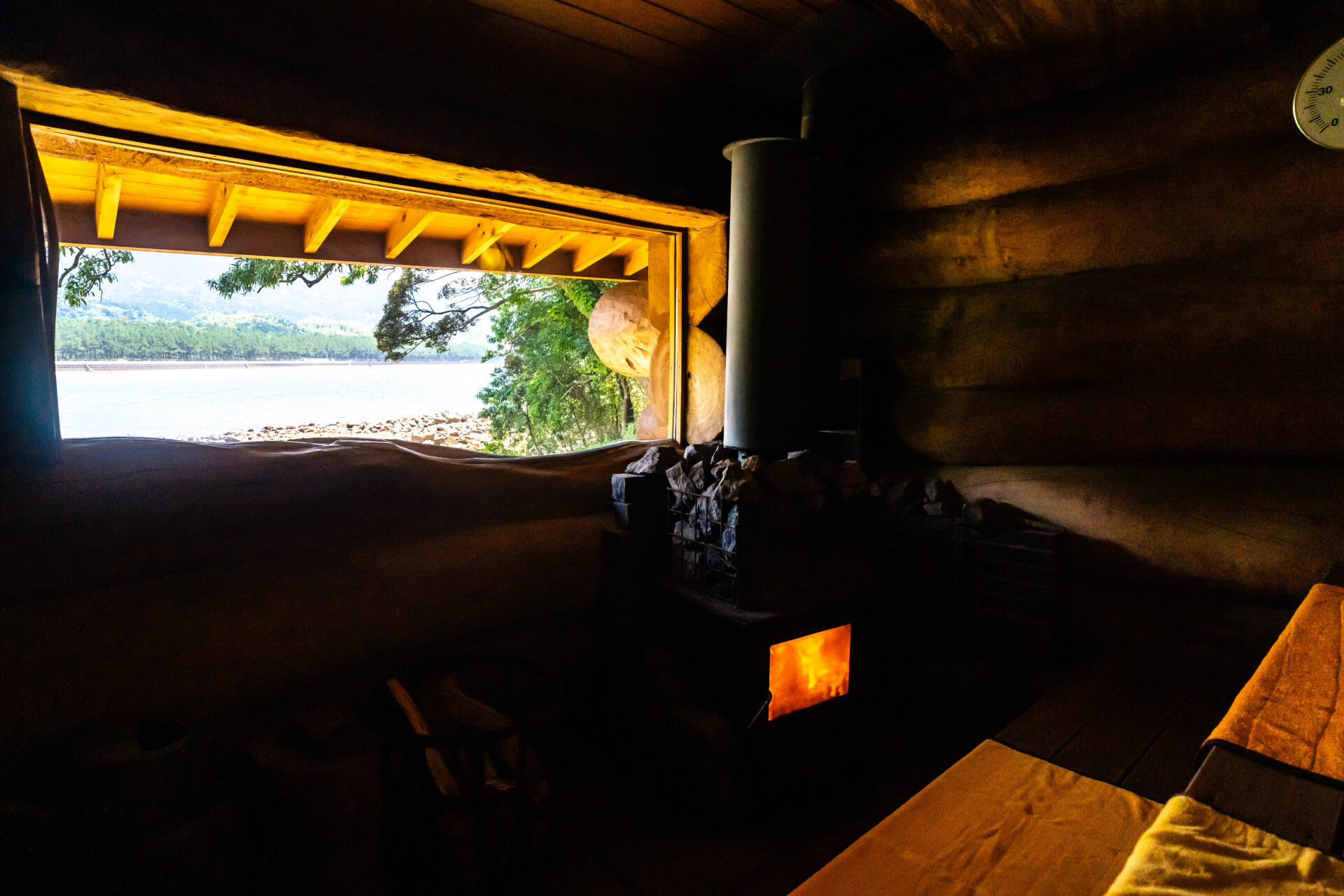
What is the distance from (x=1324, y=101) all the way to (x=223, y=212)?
3653mm

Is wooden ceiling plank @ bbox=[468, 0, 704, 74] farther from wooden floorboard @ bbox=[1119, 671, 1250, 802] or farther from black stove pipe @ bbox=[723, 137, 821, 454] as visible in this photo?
wooden floorboard @ bbox=[1119, 671, 1250, 802]

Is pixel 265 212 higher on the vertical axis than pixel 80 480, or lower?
higher

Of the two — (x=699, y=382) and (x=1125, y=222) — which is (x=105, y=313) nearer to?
(x=699, y=382)

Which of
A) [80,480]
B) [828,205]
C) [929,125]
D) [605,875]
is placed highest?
[929,125]

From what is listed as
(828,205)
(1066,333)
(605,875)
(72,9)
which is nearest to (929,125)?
(828,205)

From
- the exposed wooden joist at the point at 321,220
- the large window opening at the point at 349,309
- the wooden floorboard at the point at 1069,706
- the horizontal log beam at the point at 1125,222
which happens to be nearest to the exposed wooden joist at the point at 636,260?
the large window opening at the point at 349,309

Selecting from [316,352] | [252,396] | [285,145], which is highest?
[285,145]

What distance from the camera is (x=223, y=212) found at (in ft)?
8.21

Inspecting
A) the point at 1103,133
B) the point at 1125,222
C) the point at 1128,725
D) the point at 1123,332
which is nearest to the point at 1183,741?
the point at 1128,725

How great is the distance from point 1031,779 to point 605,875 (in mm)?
1346

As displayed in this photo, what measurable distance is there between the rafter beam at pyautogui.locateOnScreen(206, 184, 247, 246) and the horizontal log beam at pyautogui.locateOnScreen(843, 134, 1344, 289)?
8.80 ft

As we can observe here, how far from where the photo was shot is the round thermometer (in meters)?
2.08

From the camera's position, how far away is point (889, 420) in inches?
130

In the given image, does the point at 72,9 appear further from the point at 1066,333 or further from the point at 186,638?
the point at 1066,333
